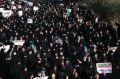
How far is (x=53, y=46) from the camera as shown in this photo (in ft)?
78.3

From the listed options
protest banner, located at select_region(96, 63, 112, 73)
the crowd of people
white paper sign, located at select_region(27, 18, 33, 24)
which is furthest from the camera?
white paper sign, located at select_region(27, 18, 33, 24)

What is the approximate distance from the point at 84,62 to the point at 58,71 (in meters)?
1.91

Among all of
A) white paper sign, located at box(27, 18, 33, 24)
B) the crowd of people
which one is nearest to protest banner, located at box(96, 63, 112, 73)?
the crowd of people

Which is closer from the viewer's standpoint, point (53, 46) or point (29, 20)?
point (53, 46)

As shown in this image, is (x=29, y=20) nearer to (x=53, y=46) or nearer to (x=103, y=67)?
(x=53, y=46)

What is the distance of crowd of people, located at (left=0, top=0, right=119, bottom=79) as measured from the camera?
17.8 meters

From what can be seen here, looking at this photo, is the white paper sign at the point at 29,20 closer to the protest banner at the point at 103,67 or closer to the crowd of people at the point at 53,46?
the crowd of people at the point at 53,46

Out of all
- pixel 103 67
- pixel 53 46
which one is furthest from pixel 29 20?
pixel 103 67

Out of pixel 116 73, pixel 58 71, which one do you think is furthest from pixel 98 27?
pixel 116 73

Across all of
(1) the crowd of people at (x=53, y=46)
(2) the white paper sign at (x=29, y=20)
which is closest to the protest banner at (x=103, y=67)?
(1) the crowd of people at (x=53, y=46)

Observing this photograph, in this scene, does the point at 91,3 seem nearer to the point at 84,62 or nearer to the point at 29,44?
the point at 29,44

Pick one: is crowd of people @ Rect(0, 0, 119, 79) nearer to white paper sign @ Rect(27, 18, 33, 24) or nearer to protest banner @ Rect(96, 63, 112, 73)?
protest banner @ Rect(96, 63, 112, 73)

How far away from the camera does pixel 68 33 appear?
2827cm

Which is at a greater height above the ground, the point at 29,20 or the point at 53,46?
the point at 53,46
